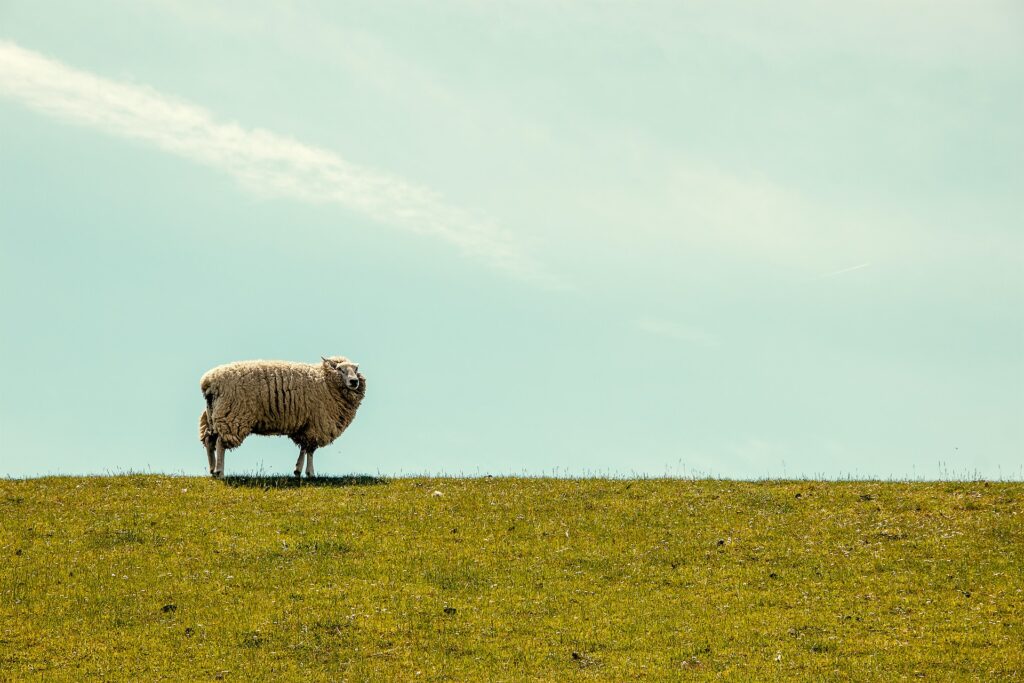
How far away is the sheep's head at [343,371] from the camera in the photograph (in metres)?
36.3

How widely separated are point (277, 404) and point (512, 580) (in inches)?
500

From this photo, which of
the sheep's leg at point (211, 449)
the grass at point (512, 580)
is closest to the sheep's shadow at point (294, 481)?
the grass at point (512, 580)

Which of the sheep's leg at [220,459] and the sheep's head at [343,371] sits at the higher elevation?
the sheep's head at [343,371]

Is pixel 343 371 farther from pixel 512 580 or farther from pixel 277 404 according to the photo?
pixel 512 580

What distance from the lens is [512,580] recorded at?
2531 centimetres

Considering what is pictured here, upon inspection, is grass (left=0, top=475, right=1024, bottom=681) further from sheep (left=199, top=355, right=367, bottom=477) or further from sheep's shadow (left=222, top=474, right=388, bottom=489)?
sheep (left=199, top=355, right=367, bottom=477)

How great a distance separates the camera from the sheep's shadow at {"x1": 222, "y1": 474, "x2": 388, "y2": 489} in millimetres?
32750

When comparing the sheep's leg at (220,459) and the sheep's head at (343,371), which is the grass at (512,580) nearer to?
the sheep's leg at (220,459)

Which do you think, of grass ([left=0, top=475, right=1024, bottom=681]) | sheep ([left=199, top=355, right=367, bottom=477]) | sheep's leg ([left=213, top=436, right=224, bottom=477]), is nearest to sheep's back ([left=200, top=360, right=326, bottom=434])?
sheep ([left=199, top=355, right=367, bottom=477])

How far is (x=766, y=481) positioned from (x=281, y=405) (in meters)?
14.8

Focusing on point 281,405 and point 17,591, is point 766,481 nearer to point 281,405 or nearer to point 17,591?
point 281,405

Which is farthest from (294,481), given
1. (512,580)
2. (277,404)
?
(512,580)

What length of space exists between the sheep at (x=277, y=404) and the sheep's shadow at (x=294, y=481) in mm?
1475

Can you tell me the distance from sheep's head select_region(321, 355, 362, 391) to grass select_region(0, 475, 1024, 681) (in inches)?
180
